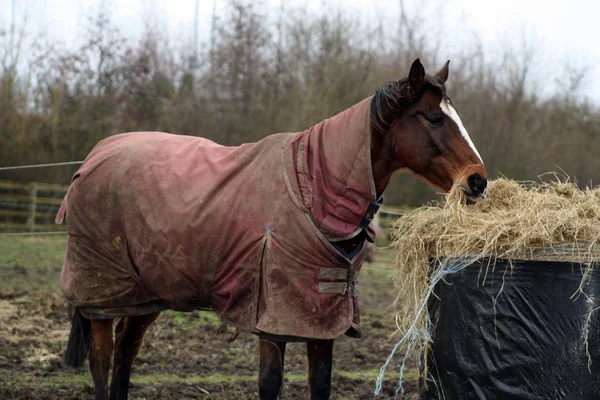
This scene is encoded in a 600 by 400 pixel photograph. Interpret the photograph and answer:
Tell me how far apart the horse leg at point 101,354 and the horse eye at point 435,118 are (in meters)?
2.37

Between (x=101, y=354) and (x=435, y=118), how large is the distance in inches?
99.9

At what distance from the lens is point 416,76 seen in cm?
350

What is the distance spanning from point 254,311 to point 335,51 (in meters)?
17.5

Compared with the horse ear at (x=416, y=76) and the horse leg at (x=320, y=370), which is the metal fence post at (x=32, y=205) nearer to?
the horse leg at (x=320, y=370)

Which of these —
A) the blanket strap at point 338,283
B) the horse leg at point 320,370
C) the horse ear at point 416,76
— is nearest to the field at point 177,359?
the blanket strap at point 338,283

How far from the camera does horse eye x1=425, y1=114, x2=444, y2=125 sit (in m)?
3.54

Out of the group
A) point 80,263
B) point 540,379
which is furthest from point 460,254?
point 80,263

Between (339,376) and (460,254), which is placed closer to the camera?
(460,254)

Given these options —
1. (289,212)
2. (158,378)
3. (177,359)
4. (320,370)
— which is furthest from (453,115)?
(177,359)

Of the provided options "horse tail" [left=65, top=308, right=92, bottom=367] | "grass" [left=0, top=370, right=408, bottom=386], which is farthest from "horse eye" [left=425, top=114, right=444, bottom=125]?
"horse tail" [left=65, top=308, right=92, bottom=367]

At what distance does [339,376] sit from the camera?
5398mm

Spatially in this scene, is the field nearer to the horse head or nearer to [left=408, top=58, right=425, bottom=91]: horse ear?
the horse head

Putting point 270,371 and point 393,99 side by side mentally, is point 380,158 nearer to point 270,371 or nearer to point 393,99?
point 393,99

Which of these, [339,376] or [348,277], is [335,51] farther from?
[348,277]
